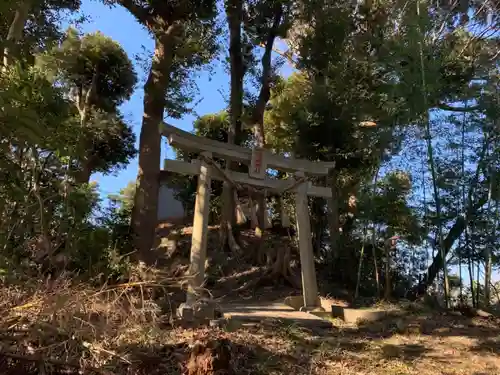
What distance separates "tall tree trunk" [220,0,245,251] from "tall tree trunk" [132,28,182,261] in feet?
7.12

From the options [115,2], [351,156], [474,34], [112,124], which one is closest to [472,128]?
[351,156]

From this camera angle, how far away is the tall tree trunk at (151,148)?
23.3 feet

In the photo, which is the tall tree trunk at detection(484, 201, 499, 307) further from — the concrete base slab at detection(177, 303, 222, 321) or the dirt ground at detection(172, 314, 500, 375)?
the concrete base slab at detection(177, 303, 222, 321)

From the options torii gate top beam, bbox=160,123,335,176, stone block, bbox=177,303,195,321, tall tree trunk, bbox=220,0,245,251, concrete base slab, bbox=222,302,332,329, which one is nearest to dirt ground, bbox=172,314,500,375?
concrete base slab, bbox=222,302,332,329

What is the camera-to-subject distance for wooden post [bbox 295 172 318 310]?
6586 mm

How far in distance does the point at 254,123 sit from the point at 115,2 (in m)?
3.57

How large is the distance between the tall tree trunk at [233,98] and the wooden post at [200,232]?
3049mm

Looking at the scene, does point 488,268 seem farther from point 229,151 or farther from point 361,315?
point 229,151

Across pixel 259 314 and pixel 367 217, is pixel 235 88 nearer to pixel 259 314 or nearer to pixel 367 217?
pixel 367 217

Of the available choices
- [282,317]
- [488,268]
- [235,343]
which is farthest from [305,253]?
[488,268]

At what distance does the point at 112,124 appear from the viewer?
1063 cm

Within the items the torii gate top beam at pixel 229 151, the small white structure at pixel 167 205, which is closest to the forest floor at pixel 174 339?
the torii gate top beam at pixel 229 151

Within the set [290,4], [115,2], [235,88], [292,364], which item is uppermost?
[290,4]

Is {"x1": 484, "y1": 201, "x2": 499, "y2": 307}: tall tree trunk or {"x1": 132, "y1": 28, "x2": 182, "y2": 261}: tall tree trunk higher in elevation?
{"x1": 132, "y1": 28, "x2": 182, "y2": 261}: tall tree trunk
